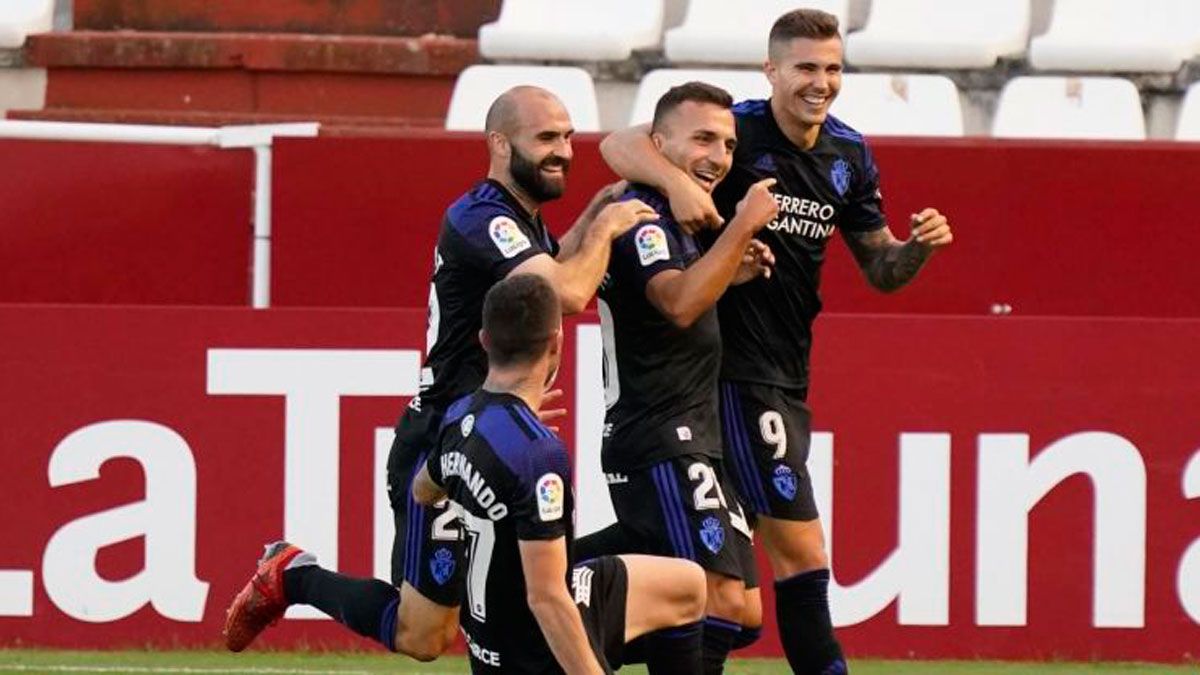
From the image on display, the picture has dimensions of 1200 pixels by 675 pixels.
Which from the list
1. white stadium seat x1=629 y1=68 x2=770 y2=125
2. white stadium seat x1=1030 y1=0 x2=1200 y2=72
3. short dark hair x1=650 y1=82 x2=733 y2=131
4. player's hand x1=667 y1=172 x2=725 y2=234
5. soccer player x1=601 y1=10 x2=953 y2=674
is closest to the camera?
player's hand x1=667 y1=172 x2=725 y2=234

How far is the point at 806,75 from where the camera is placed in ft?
25.9

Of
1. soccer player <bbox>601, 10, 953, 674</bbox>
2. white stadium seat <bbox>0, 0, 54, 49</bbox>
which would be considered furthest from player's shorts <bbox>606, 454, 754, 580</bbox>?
white stadium seat <bbox>0, 0, 54, 49</bbox>

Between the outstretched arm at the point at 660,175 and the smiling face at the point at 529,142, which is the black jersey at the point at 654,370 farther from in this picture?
the smiling face at the point at 529,142

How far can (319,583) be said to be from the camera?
7840 mm

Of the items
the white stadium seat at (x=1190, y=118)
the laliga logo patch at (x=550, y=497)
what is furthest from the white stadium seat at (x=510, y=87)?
the laliga logo patch at (x=550, y=497)

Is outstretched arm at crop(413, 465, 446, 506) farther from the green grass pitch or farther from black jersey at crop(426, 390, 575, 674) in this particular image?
the green grass pitch

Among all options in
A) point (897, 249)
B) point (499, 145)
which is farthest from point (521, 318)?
point (897, 249)

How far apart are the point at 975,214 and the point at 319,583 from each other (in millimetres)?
3822

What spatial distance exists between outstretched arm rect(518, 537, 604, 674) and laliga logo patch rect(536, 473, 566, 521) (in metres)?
→ 0.06

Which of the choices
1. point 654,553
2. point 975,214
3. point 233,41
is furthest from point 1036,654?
point 233,41

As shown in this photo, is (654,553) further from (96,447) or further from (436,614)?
(96,447)

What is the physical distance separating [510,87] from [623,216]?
15.7 feet

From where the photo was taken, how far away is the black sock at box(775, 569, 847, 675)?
26.1ft

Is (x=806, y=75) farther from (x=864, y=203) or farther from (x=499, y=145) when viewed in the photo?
(x=499, y=145)
